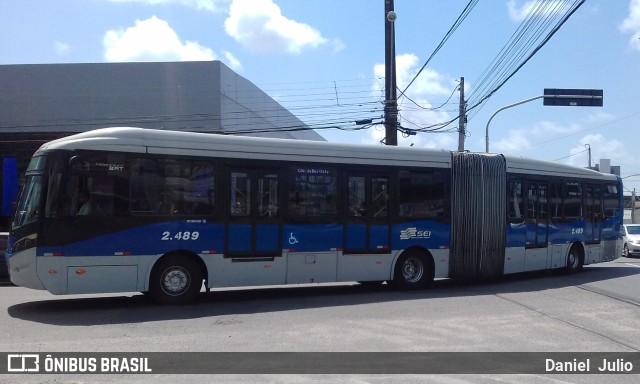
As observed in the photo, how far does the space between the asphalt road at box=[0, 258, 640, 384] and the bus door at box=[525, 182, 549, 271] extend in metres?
2.08

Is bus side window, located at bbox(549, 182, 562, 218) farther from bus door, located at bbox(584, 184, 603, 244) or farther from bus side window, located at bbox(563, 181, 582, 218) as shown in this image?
bus door, located at bbox(584, 184, 603, 244)

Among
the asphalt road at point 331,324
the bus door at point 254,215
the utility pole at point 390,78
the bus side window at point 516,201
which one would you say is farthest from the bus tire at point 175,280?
the utility pole at point 390,78

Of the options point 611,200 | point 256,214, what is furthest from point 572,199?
point 256,214

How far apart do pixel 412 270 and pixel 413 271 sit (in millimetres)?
44

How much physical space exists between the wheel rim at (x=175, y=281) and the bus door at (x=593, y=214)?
509 inches

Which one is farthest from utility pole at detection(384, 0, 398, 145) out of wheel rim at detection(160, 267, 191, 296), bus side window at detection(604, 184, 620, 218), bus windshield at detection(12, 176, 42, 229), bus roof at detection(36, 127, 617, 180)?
bus windshield at detection(12, 176, 42, 229)

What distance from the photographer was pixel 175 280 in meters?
11.7

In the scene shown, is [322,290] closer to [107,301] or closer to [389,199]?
[389,199]

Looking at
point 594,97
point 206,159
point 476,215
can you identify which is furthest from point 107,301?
point 594,97

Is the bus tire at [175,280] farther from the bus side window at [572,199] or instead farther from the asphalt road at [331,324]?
the bus side window at [572,199]

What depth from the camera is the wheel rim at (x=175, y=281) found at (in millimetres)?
11602

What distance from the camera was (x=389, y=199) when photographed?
14.2 metres

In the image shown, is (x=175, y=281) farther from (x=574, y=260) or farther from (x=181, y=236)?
(x=574, y=260)

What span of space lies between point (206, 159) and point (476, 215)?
278 inches
